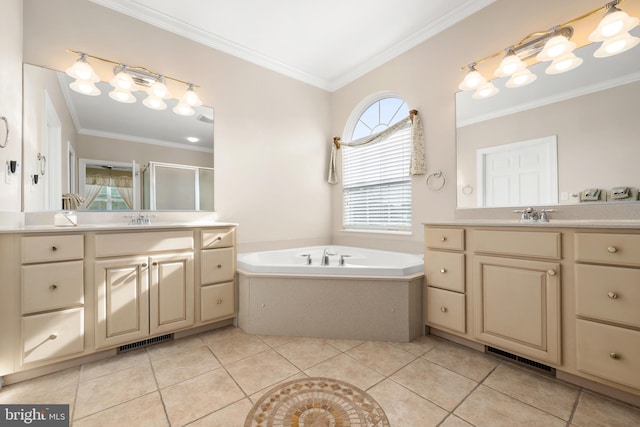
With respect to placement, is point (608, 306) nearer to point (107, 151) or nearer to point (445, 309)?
point (445, 309)

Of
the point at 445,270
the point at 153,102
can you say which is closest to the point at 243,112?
the point at 153,102

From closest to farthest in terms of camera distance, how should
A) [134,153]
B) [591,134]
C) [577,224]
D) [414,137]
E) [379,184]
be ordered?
[577,224] < [591,134] < [134,153] < [414,137] < [379,184]

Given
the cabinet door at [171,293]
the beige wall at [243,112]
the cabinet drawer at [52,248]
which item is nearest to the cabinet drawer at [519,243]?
the beige wall at [243,112]

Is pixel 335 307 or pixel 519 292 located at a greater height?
pixel 519 292

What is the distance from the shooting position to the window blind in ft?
9.48

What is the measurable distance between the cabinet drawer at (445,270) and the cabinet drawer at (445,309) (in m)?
0.06

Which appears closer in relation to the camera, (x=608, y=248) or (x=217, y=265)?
(x=608, y=248)

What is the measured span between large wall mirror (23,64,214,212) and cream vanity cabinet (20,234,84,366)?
1.78ft

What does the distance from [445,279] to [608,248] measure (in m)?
0.90

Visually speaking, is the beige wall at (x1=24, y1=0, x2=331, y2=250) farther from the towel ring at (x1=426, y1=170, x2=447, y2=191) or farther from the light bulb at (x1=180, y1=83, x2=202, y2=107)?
the towel ring at (x1=426, y1=170, x2=447, y2=191)

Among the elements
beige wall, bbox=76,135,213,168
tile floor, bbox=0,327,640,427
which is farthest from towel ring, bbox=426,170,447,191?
beige wall, bbox=76,135,213,168

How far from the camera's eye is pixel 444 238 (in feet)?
6.69

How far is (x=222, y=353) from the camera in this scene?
6.22 feet

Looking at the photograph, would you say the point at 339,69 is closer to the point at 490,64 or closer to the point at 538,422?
the point at 490,64
